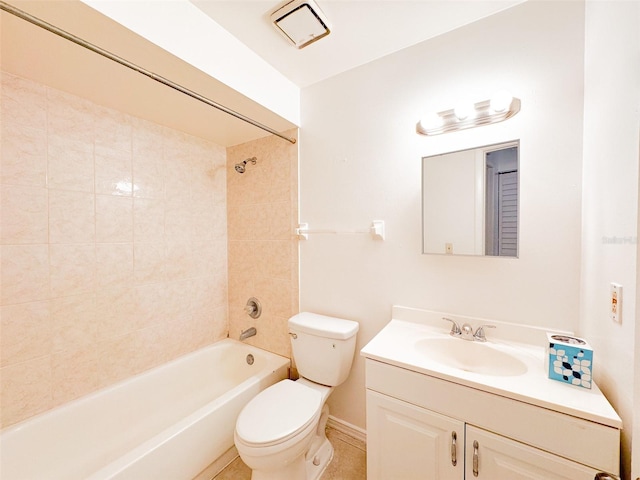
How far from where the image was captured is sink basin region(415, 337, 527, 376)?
3.58 ft

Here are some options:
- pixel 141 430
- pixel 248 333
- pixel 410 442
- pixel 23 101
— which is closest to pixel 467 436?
pixel 410 442

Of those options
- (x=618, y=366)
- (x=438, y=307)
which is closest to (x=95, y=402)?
(x=438, y=307)

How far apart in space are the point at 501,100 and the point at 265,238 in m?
1.65

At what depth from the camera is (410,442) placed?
3.41ft

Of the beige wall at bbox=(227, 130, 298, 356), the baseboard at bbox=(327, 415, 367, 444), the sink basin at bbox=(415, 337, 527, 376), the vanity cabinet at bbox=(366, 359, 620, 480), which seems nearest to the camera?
the vanity cabinet at bbox=(366, 359, 620, 480)

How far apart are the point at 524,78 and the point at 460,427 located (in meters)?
1.50

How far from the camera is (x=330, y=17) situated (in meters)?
1.23

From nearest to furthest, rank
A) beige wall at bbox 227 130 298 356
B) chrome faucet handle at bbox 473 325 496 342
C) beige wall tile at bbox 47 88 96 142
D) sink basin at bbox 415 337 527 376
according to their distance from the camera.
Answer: sink basin at bbox 415 337 527 376 < chrome faucet handle at bbox 473 325 496 342 < beige wall tile at bbox 47 88 96 142 < beige wall at bbox 227 130 298 356

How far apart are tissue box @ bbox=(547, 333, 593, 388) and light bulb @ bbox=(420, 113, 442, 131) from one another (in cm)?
106

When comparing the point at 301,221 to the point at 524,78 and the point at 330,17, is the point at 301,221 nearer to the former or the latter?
the point at 330,17

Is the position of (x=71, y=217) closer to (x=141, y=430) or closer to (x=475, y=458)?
(x=141, y=430)

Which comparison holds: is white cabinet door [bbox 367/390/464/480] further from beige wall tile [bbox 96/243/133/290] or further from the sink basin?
beige wall tile [bbox 96/243/133/290]

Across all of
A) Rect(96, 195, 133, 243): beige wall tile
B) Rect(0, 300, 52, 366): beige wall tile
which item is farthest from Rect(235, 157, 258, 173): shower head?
Rect(0, 300, 52, 366): beige wall tile

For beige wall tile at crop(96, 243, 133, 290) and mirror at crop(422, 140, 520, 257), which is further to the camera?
beige wall tile at crop(96, 243, 133, 290)
